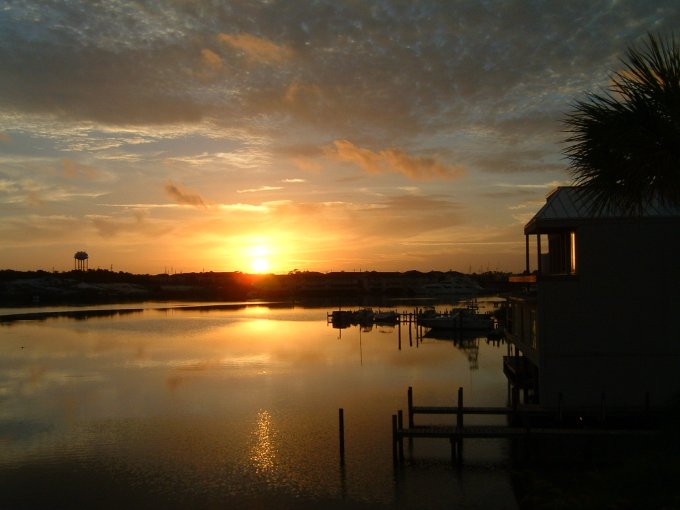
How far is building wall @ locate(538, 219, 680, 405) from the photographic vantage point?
Answer: 20.8 metres

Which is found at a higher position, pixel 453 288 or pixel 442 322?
pixel 453 288

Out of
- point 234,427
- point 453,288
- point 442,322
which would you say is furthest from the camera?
point 453,288

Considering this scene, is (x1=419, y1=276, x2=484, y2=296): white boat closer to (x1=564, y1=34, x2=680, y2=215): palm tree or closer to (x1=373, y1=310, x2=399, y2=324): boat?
(x1=373, y1=310, x2=399, y2=324): boat

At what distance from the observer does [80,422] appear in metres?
27.6

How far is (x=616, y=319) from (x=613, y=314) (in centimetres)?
20

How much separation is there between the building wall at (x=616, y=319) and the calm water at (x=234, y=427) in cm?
391

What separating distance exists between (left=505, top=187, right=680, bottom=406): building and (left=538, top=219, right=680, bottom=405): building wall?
0.03 m

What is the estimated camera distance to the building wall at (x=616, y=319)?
20.8 metres

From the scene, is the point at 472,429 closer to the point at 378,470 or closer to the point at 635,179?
the point at 378,470

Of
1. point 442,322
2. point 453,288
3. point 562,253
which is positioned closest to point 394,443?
point 562,253

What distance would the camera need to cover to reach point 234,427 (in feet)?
86.3

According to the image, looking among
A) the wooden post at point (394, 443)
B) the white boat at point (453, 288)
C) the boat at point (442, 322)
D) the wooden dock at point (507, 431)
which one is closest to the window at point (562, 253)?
the wooden dock at point (507, 431)

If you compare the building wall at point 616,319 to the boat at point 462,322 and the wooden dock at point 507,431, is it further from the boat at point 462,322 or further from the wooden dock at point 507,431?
the boat at point 462,322

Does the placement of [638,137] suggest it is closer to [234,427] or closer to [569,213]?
[569,213]
